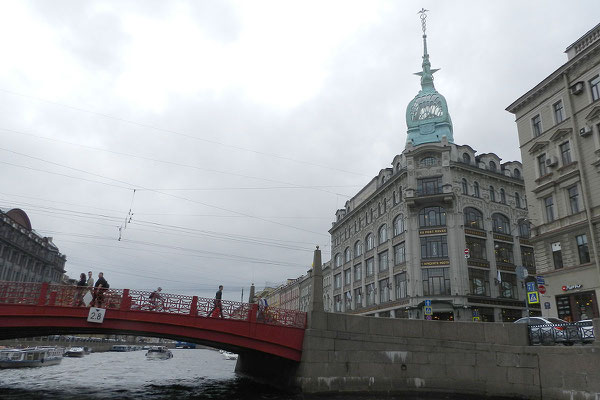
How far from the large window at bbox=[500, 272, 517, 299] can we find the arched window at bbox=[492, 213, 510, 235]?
15.9ft

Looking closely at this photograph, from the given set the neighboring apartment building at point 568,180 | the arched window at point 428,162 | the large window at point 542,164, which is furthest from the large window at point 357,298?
the large window at point 542,164

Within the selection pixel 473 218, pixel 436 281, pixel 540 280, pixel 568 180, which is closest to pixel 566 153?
pixel 568 180

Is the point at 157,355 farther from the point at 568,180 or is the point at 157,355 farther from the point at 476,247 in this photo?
the point at 568,180

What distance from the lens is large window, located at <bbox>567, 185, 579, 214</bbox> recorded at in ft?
93.3

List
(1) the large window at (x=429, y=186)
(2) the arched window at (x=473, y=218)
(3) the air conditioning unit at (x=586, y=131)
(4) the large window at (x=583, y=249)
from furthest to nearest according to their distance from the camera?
(1) the large window at (x=429, y=186) → (2) the arched window at (x=473, y=218) → (3) the air conditioning unit at (x=586, y=131) → (4) the large window at (x=583, y=249)

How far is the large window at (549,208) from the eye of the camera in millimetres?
30500

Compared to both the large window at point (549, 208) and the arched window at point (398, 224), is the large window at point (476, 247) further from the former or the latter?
the large window at point (549, 208)

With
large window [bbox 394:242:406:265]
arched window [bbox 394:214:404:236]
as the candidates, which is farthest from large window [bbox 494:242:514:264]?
arched window [bbox 394:214:404:236]

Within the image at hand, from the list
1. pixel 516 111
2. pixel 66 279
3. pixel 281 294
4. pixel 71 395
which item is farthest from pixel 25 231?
pixel 516 111

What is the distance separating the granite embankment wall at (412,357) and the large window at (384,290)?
29851mm

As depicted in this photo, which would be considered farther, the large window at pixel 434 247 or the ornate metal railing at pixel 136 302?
the large window at pixel 434 247

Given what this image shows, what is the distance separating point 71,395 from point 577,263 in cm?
2995

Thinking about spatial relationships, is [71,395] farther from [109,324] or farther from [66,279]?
[66,279]

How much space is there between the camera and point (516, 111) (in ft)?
115
